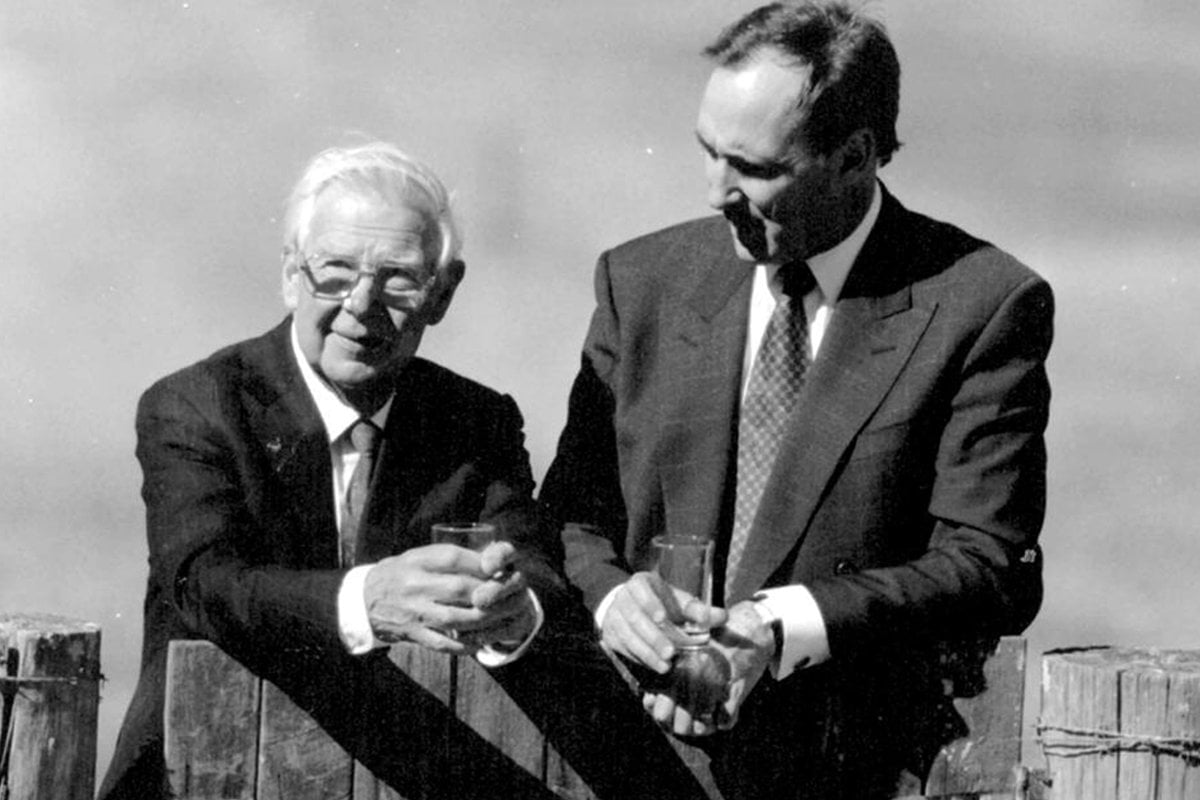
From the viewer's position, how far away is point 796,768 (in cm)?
466

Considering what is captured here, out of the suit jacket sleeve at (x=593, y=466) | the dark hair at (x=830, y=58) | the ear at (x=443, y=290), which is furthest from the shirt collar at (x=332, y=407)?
the dark hair at (x=830, y=58)

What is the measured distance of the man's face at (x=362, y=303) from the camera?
→ 507cm

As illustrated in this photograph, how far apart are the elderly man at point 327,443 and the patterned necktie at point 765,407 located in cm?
51

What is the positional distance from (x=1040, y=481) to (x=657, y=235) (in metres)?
1.21

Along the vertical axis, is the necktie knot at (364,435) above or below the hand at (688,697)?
above

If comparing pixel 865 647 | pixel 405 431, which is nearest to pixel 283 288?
pixel 405 431

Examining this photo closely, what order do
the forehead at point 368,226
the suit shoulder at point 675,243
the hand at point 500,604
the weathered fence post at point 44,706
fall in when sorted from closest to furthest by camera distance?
the weathered fence post at point 44,706
the hand at point 500,604
the forehead at point 368,226
the suit shoulder at point 675,243

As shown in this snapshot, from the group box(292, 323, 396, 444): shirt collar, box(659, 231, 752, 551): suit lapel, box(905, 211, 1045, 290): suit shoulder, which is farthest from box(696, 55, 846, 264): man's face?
box(292, 323, 396, 444): shirt collar

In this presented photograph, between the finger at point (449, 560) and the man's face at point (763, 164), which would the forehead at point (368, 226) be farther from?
the finger at point (449, 560)

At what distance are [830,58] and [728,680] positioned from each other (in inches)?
66.2

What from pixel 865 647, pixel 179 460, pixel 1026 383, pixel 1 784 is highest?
pixel 1026 383

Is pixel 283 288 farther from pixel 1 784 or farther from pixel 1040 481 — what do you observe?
pixel 1040 481

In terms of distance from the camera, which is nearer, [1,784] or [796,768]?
[1,784]

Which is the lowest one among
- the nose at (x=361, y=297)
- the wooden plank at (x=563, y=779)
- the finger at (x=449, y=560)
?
the wooden plank at (x=563, y=779)
